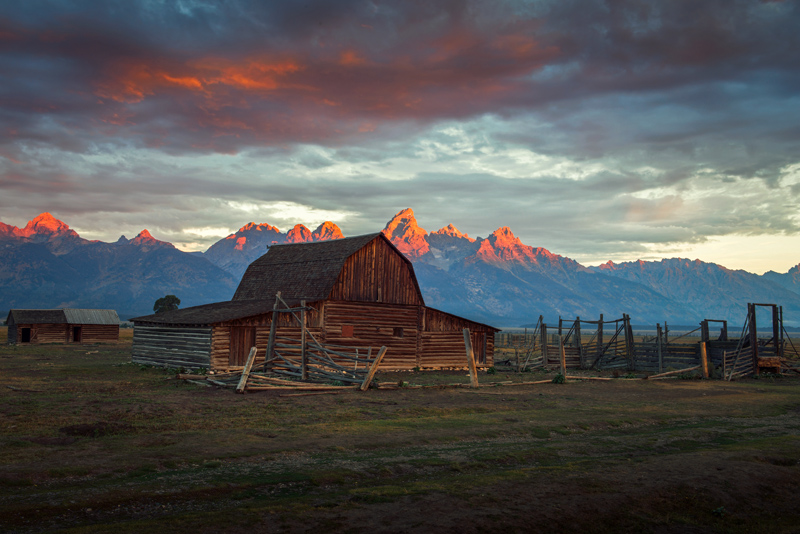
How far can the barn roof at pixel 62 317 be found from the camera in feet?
202

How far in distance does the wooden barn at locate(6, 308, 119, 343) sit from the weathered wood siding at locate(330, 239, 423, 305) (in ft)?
147

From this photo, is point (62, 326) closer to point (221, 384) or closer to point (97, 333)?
point (97, 333)

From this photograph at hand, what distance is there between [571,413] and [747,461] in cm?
657

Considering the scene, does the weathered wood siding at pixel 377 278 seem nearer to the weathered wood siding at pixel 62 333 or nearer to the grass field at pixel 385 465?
→ the grass field at pixel 385 465

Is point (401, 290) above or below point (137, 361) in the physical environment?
above

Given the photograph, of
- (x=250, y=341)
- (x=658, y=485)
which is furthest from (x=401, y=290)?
(x=658, y=485)

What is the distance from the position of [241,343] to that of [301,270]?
304 inches

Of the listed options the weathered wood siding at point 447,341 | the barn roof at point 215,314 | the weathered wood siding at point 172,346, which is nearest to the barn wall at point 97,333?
the weathered wood siding at point 172,346

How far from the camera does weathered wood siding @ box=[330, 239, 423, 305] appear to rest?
34.4 m

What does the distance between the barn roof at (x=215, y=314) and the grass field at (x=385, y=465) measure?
410 inches

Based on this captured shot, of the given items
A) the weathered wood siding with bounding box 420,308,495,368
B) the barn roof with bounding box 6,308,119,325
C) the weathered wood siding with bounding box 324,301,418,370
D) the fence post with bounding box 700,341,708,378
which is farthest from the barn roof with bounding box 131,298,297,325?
the barn roof with bounding box 6,308,119,325

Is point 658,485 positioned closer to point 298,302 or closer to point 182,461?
point 182,461

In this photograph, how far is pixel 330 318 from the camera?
33469 mm

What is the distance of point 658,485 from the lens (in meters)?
9.51
